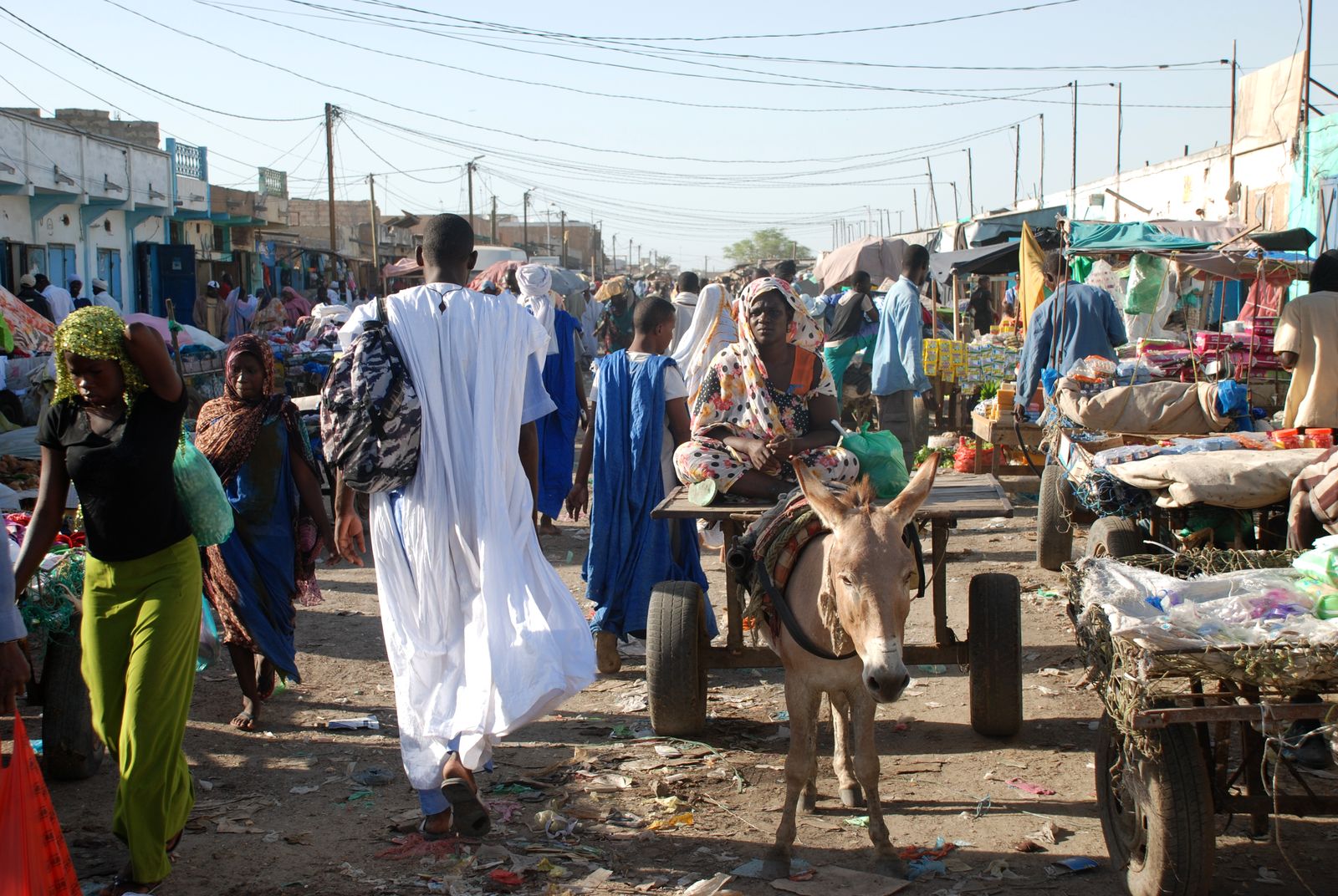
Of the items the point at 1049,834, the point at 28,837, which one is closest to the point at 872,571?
the point at 1049,834

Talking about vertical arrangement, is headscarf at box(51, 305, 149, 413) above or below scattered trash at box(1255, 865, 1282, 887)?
above

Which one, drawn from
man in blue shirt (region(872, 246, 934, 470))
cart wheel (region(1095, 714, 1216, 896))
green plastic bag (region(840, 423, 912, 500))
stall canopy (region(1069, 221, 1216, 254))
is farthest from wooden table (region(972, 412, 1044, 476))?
cart wheel (region(1095, 714, 1216, 896))

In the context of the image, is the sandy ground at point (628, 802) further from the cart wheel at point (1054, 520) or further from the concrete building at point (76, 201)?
the concrete building at point (76, 201)

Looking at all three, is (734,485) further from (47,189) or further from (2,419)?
(47,189)

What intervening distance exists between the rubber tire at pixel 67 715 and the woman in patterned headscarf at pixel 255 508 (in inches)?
30.6

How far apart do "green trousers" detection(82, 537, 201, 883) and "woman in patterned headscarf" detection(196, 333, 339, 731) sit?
70.0 inches

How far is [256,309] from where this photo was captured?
28094 millimetres

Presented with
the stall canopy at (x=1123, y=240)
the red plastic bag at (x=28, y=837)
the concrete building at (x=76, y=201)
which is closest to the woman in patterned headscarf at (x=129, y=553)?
the red plastic bag at (x=28, y=837)

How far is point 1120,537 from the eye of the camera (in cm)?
707

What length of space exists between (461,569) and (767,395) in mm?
2063

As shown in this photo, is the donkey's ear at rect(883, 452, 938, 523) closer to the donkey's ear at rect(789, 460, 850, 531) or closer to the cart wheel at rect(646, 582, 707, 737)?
the donkey's ear at rect(789, 460, 850, 531)

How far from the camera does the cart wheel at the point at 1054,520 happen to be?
29.0ft

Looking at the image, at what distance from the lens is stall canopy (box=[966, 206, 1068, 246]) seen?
101ft

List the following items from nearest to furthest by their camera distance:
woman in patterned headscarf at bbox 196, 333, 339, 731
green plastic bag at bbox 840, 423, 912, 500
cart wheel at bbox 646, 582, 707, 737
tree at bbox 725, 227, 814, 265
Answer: cart wheel at bbox 646, 582, 707, 737, green plastic bag at bbox 840, 423, 912, 500, woman in patterned headscarf at bbox 196, 333, 339, 731, tree at bbox 725, 227, 814, 265
